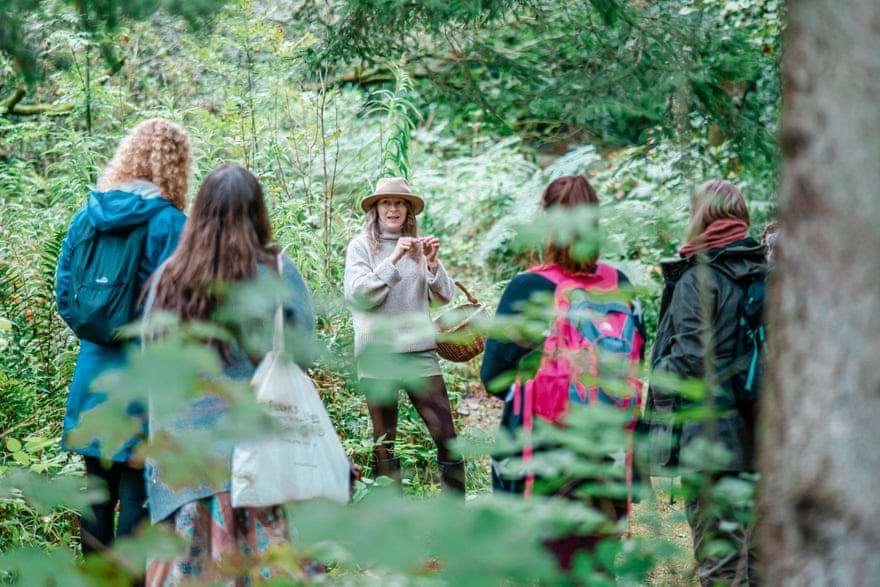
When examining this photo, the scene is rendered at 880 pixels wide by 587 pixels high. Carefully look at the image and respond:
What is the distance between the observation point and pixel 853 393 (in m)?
1.56

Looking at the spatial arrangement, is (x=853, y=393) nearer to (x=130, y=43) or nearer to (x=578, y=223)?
(x=578, y=223)

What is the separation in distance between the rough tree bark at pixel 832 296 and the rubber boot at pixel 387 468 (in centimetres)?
372

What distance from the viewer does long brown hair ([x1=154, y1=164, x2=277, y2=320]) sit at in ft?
9.56

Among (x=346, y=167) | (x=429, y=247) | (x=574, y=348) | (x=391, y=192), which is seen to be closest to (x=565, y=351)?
(x=574, y=348)

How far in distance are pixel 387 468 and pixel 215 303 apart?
101 inches

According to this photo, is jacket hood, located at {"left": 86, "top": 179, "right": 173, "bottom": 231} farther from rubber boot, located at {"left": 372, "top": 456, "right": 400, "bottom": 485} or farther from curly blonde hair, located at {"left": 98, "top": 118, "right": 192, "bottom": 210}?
rubber boot, located at {"left": 372, "top": 456, "right": 400, "bottom": 485}

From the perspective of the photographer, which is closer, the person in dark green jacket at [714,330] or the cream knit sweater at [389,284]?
the person in dark green jacket at [714,330]

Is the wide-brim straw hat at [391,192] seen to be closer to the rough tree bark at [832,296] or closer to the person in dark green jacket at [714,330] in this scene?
the person in dark green jacket at [714,330]

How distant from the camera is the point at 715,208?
3.93m

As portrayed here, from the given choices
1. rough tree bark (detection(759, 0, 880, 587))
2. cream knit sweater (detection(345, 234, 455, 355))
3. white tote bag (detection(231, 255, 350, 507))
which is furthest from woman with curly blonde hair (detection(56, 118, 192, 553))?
rough tree bark (detection(759, 0, 880, 587))

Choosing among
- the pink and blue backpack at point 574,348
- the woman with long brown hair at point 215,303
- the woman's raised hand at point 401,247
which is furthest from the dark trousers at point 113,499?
the woman's raised hand at point 401,247

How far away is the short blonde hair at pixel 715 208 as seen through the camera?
12.9 feet

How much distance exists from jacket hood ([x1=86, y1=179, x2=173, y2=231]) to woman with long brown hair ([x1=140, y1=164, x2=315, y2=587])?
569 millimetres

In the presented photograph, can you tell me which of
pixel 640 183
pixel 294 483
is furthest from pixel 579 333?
pixel 640 183
